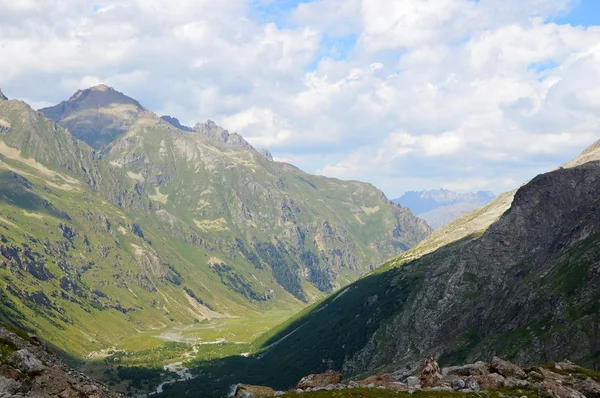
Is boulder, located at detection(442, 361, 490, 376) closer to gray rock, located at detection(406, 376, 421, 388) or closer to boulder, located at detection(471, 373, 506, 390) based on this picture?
boulder, located at detection(471, 373, 506, 390)

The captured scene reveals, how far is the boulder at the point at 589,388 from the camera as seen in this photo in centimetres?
6372

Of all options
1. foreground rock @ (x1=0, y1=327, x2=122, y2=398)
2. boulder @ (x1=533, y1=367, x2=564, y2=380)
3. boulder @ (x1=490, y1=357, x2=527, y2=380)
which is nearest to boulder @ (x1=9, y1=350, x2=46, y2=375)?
foreground rock @ (x1=0, y1=327, x2=122, y2=398)

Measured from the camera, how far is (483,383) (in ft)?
215

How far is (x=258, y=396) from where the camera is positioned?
62.9m

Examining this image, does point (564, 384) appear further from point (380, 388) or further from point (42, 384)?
point (42, 384)

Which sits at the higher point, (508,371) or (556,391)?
(508,371)

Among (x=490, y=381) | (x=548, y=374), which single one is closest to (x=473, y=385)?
(x=490, y=381)

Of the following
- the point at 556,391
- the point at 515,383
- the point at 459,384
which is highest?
the point at 459,384

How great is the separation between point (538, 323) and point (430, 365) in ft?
372

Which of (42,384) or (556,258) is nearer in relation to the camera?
(42,384)

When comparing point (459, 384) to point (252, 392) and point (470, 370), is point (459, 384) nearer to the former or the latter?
point (470, 370)

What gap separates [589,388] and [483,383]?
42.8ft

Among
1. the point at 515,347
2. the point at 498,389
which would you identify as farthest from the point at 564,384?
the point at 515,347

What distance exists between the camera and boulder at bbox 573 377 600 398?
209 ft
